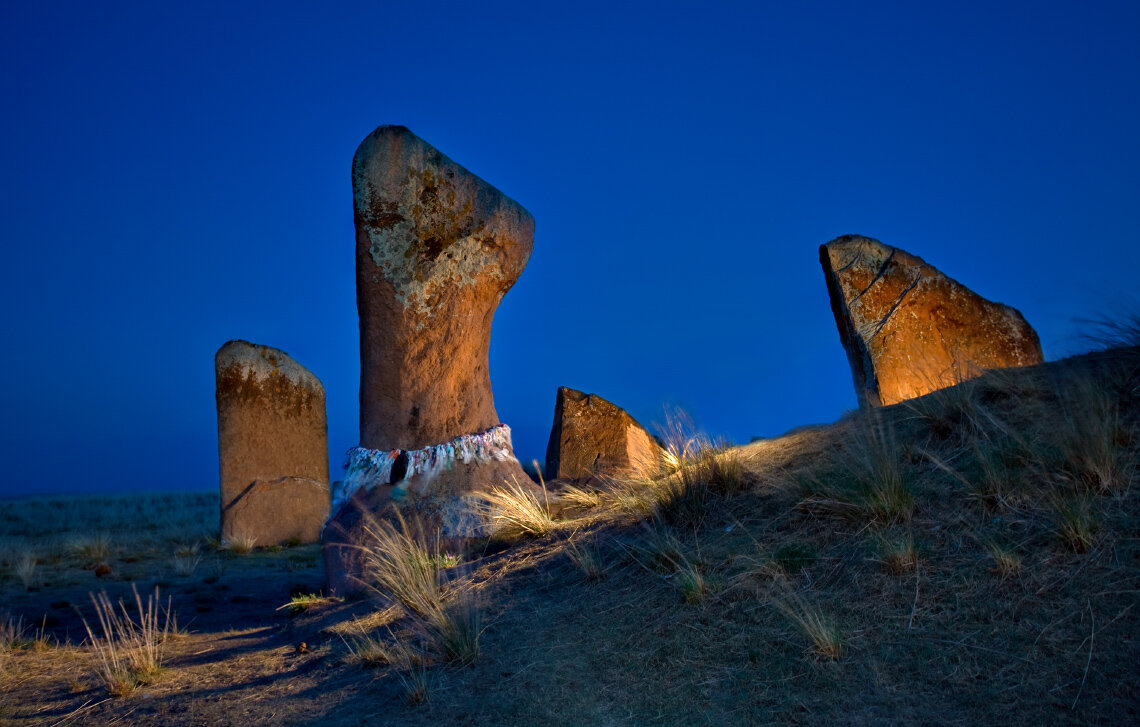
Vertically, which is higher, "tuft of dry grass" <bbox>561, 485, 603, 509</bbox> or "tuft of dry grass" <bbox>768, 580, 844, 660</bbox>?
"tuft of dry grass" <bbox>561, 485, 603, 509</bbox>

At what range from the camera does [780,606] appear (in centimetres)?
322

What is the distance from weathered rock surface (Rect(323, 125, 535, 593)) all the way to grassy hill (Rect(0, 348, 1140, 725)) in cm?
75

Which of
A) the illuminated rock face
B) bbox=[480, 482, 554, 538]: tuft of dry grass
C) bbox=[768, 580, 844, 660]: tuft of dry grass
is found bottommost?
bbox=[768, 580, 844, 660]: tuft of dry grass

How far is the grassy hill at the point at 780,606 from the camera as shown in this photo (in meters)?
2.81

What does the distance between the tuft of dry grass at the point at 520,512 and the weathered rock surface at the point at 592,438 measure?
4.04 m

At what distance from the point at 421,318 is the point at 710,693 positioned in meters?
3.98

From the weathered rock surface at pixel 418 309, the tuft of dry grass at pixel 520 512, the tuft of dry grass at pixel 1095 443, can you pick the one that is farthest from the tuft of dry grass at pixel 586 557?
the tuft of dry grass at pixel 1095 443

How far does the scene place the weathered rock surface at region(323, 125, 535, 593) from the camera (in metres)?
6.15

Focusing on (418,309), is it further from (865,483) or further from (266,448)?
(266,448)

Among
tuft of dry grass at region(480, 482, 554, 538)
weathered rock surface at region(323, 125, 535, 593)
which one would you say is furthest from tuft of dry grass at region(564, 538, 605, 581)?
weathered rock surface at region(323, 125, 535, 593)

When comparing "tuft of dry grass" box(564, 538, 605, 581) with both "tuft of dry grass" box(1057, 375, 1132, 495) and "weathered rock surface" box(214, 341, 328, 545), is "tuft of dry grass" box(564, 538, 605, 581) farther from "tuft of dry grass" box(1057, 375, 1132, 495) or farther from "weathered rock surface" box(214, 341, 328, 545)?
"weathered rock surface" box(214, 341, 328, 545)

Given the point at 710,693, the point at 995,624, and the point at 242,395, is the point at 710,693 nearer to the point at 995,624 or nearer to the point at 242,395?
the point at 995,624

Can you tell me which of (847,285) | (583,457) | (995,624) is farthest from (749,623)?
(583,457)

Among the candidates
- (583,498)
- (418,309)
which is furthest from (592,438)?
(418,309)
